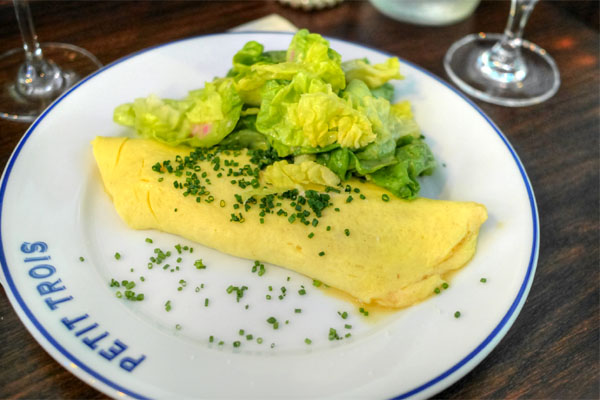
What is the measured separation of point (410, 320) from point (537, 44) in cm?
217

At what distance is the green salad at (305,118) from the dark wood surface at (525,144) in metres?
0.60

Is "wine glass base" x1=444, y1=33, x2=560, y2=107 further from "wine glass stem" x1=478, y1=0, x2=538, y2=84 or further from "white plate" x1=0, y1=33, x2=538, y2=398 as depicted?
"white plate" x1=0, y1=33, x2=538, y2=398

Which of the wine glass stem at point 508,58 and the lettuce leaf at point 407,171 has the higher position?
the lettuce leaf at point 407,171

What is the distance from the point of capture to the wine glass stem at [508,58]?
307cm

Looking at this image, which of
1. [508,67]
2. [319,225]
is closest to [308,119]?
[319,225]

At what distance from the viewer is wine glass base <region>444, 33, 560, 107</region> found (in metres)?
2.95

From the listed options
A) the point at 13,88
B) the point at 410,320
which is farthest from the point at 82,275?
the point at 13,88

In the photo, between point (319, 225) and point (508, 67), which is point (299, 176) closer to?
point (319, 225)

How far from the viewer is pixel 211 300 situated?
191cm

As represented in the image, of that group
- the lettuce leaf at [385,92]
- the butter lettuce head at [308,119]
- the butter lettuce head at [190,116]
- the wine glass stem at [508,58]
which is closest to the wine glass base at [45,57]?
the butter lettuce head at [190,116]

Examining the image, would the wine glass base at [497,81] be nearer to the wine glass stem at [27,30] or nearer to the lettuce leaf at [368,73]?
the lettuce leaf at [368,73]

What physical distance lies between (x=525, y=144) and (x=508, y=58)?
2.28 feet

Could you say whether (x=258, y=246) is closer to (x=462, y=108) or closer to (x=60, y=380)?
(x=60, y=380)

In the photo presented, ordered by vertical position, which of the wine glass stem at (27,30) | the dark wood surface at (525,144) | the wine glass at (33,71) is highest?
the wine glass stem at (27,30)
